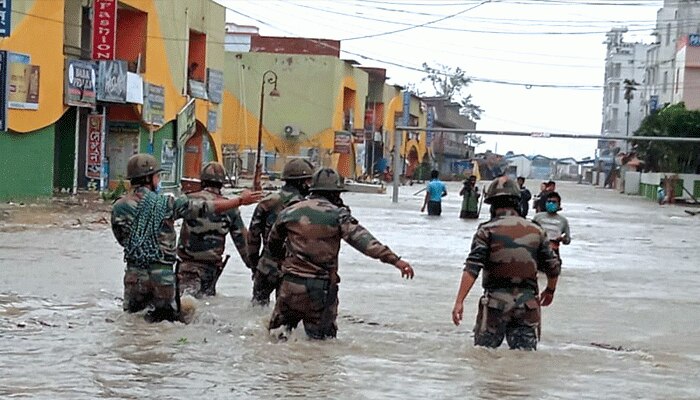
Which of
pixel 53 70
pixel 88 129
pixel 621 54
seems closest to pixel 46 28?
pixel 53 70

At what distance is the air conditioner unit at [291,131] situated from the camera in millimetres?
69812

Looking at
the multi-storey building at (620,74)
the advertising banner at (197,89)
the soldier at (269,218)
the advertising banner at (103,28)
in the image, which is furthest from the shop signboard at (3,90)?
the multi-storey building at (620,74)

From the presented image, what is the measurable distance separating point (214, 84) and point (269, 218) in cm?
4061

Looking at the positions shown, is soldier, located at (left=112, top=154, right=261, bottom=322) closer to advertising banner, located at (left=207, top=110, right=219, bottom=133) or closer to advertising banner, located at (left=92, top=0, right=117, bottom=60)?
advertising banner, located at (left=92, top=0, right=117, bottom=60)

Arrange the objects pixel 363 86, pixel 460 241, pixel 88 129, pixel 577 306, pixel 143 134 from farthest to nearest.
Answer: pixel 363 86 → pixel 143 134 → pixel 88 129 → pixel 460 241 → pixel 577 306

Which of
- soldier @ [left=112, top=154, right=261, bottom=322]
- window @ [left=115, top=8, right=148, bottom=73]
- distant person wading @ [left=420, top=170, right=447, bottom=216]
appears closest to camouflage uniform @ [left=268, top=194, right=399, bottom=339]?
soldier @ [left=112, top=154, right=261, bottom=322]

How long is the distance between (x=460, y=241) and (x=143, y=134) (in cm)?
1990

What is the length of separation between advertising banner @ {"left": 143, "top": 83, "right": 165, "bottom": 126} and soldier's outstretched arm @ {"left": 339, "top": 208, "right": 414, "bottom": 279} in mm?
33385

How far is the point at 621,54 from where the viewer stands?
135875mm

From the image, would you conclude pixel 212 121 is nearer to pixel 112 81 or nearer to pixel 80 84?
pixel 112 81

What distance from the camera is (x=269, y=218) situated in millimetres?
11164

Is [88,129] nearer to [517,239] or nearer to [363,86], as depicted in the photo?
[517,239]

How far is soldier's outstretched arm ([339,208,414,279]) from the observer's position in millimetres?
9180

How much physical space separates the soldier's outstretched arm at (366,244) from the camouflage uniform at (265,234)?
4.99 ft
